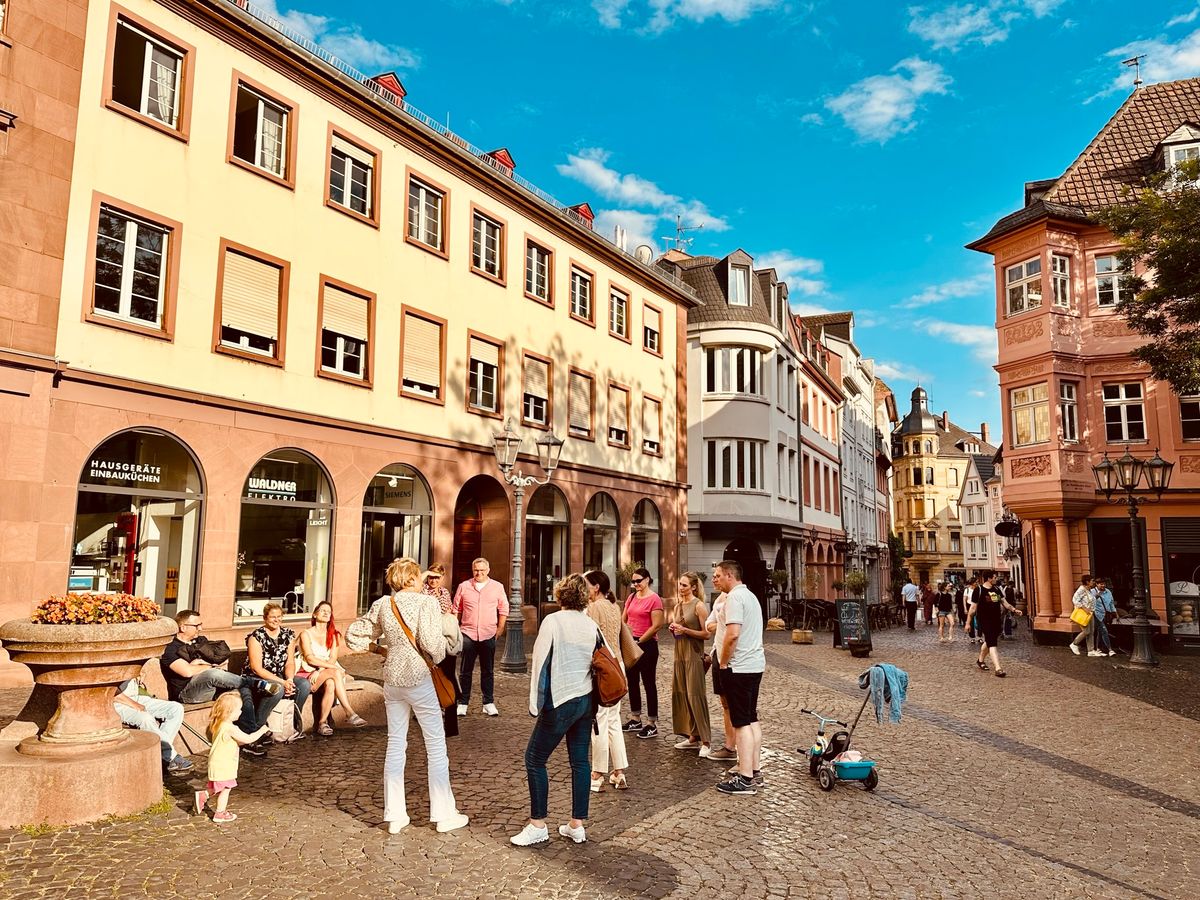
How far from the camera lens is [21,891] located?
4910mm

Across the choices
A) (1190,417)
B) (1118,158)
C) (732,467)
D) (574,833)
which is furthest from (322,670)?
(1118,158)

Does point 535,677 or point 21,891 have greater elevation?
point 535,677

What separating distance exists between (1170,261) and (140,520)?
62.6ft

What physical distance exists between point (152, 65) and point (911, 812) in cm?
1589

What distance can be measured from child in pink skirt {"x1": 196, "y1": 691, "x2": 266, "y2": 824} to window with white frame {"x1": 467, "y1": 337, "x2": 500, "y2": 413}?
581 inches

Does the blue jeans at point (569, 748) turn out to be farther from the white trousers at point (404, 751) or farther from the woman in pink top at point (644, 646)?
the woman in pink top at point (644, 646)

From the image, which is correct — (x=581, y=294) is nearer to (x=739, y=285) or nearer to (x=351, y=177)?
(x=351, y=177)

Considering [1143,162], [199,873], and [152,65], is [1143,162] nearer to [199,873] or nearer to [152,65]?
[152,65]

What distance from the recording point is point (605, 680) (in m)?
5.96

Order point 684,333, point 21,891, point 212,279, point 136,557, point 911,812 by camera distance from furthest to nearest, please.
Result: point 684,333, point 212,279, point 136,557, point 911,812, point 21,891

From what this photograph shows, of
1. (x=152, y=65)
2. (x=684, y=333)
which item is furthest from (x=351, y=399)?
(x=684, y=333)

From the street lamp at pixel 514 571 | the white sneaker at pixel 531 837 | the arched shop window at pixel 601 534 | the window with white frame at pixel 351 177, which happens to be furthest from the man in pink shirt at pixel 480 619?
the arched shop window at pixel 601 534

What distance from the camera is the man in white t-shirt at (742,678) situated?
24.1 ft

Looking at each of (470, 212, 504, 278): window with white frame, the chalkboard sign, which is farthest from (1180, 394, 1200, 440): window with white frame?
(470, 212, 504, 278): window with white frame
